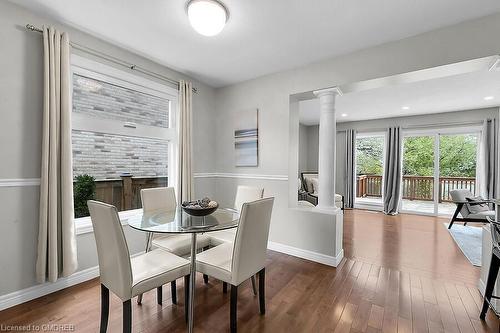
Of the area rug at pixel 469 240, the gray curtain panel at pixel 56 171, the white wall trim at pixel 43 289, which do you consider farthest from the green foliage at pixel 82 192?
the area rug at pixel 469 240

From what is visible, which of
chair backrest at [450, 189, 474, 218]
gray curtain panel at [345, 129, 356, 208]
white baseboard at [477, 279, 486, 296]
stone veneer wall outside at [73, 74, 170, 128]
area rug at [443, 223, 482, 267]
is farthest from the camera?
gray curtain panel at [345, 129, 356, 208]

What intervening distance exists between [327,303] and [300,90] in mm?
2387

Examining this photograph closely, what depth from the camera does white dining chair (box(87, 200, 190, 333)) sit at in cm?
135

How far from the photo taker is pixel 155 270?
1566 mm

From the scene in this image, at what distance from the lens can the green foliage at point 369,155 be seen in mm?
6109

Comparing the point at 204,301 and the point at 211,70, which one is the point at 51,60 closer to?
the point at 211,70

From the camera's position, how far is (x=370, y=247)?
3367 mm

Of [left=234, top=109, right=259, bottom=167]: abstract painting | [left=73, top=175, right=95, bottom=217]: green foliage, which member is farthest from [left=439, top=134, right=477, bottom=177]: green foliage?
[left=73, top=175, right=95, bottom=217]: green foliage

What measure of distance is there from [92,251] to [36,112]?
4.66ft

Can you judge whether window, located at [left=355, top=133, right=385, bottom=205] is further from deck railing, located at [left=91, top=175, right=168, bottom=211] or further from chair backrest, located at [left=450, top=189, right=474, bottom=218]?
deck railing, located at [left=91, top=175, right=168, bottom=211]

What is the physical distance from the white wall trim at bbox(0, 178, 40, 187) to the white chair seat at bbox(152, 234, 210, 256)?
1.14 metres

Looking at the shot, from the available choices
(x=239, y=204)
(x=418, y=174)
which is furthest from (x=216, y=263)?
(x=418, y=174)

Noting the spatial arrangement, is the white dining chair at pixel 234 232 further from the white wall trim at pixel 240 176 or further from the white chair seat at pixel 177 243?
the white wall trim at pixel 240 176

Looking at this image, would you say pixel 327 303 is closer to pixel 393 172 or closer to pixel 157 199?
pixel 157 199
